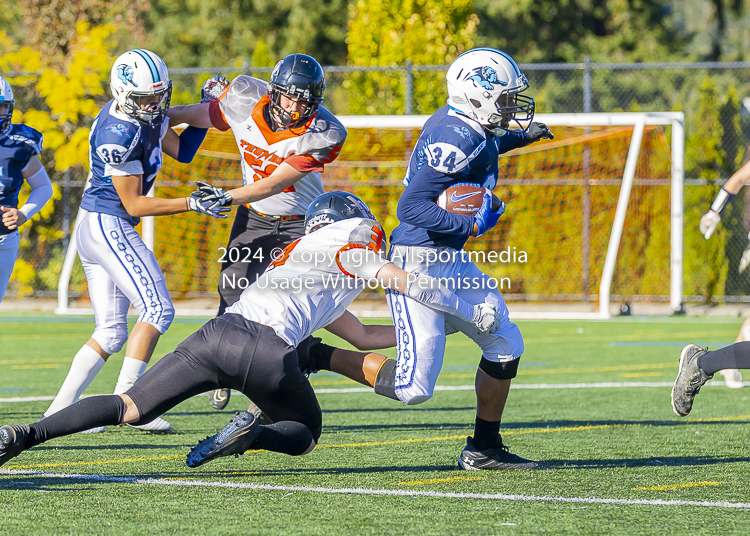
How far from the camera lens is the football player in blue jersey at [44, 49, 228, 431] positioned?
17.9 feet

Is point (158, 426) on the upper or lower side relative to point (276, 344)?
lower

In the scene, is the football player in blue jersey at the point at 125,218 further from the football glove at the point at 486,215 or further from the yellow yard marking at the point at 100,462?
the football glove at the point at 486,215

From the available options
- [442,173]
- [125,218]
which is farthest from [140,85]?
[442,173]

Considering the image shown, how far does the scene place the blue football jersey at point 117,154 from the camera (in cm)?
544

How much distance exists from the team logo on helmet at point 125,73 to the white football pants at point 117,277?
0.77m

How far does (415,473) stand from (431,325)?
67cm

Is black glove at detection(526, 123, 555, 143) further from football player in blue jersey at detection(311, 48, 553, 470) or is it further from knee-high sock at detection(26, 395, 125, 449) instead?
knee-high sock at detection(26, 395, 125, 449)

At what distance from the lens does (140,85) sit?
5.43m

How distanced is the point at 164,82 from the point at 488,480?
2.72 meters

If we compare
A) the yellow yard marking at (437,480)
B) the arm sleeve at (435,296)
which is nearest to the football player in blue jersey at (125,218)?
the arm sleeve at (435,296)

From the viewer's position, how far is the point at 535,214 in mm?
15180

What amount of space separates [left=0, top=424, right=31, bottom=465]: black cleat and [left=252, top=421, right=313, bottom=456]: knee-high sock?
Result: 0.86 meters

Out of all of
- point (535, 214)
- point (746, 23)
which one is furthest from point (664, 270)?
point (746, 23)

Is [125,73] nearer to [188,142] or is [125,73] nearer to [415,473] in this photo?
[188,142]
